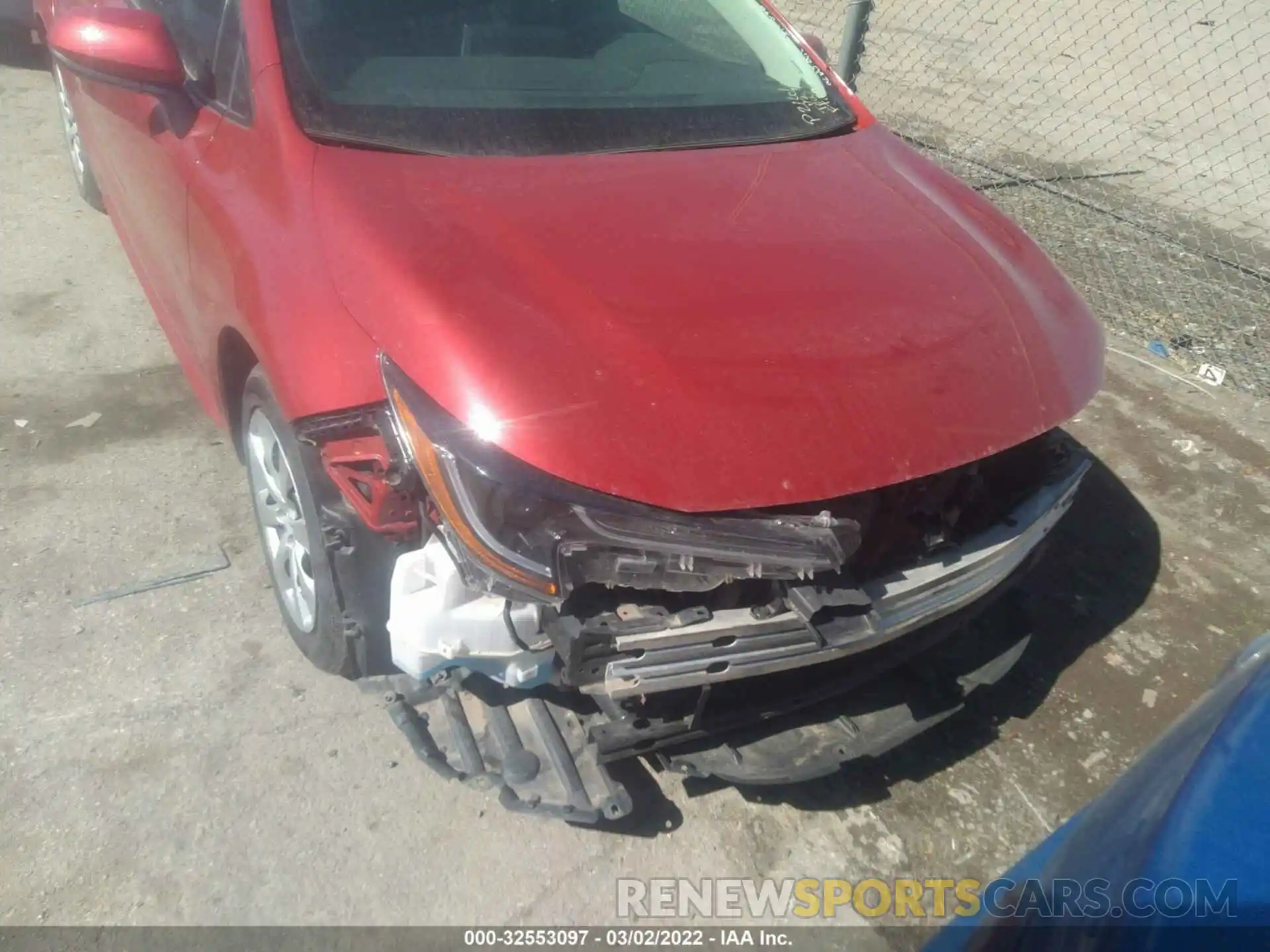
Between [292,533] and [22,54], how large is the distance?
22.1 feet

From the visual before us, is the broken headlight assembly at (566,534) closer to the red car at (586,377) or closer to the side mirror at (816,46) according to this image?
the red car at (586,377)

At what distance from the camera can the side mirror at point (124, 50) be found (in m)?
2.44

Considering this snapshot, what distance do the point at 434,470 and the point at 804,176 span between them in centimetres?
141

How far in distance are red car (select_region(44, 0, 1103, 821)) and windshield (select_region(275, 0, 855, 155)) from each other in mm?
11

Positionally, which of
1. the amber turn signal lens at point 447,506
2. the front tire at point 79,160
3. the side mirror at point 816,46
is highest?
the side mirror at point 816,46

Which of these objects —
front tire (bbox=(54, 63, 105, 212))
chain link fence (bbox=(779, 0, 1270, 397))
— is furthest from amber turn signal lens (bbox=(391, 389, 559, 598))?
chain link fence (bbox=(779, 0, 1270, 397))

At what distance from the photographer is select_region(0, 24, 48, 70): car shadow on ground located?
6828 mm

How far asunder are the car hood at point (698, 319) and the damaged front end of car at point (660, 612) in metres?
0.08

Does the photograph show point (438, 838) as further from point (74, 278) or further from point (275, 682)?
point (74, 278)

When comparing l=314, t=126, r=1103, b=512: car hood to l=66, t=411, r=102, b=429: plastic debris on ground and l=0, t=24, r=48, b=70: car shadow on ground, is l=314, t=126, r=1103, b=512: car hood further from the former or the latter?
l=0, t=24, r=48, b=70: car shadow on ground

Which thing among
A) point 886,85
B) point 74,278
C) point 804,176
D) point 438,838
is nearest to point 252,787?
point 438,838

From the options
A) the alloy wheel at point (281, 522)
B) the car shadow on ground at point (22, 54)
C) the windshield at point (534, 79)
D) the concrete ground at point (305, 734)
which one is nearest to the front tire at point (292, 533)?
the alloy wheel at point (281, 522)
